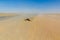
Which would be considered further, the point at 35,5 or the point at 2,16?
the point at 35,5

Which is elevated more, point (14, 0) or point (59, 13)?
point (14, 0)

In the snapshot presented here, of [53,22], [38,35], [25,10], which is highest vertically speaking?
[25,10]

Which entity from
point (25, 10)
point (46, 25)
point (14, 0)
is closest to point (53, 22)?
point (46, 25)

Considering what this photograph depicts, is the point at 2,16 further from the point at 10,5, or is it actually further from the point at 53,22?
the point at 53,22

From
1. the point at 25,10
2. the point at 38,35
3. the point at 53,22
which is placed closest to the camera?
the point at 38,35

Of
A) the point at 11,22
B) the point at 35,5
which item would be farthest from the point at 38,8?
the point at 11,22

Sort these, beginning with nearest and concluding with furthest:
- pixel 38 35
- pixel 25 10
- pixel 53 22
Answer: pixel 38 35, pixel 53 22, pixel 25 10
